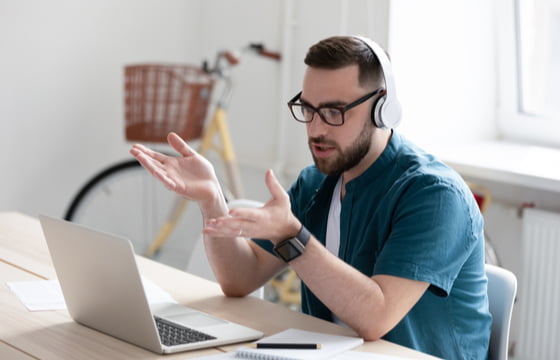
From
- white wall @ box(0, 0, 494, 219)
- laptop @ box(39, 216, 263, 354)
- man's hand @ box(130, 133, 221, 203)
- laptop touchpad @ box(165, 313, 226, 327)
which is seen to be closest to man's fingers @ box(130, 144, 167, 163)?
man's hand @ box(130, 133, 221, 203)

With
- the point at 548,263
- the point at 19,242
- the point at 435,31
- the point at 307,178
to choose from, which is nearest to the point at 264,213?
the point at 307,178

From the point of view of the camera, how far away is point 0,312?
1593mm

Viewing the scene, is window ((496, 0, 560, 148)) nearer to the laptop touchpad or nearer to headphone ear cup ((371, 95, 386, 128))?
headphone ear cup ((371, 95, 386, 128))

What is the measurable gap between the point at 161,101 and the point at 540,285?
156cm

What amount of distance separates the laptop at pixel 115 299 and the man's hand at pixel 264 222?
0.50 feet

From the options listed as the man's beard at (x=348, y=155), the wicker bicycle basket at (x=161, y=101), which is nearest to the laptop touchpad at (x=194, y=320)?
the man's beard at (x=348, y=155)

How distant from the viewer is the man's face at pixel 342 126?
1682 mm

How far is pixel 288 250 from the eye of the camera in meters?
1.46

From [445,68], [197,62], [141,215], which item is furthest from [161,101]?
[445,68]

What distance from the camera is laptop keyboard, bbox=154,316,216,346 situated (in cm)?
144

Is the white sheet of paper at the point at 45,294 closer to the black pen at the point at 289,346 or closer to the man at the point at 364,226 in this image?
the man at the point at 364,226

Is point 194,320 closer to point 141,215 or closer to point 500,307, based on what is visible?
point 500,307

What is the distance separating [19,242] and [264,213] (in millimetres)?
894

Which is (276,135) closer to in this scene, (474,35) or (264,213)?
(474,35)
